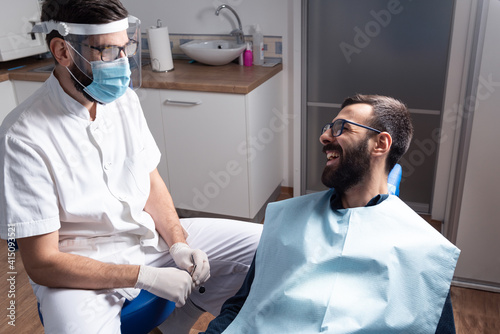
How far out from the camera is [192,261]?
5.06ft

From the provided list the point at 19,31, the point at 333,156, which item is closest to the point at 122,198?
the point at 333,156

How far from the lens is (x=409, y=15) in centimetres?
250

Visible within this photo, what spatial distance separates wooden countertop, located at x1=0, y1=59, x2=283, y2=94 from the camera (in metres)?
2.45

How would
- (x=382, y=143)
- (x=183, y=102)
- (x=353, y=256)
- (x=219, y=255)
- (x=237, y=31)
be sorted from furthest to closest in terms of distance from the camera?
(x=237, y=31) → (x=183, y=102) → (x=219, y=255) → (x=382, y=143) → (x=353, y=256)

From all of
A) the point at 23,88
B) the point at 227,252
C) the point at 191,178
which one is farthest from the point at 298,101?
the point at 23,88

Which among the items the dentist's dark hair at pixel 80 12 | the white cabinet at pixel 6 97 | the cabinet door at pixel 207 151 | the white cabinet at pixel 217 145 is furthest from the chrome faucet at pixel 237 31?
the dentist's dark hair at pixel 80 12

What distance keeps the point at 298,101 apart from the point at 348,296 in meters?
1.77

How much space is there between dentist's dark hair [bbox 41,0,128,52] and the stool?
2.51 feet

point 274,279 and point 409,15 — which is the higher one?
point 409,15

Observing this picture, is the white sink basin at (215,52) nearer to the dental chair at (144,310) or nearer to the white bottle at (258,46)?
the white bottle at (258,46)

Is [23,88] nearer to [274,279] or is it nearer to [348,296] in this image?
[274,279]

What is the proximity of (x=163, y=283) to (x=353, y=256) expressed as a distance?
1.79 feet

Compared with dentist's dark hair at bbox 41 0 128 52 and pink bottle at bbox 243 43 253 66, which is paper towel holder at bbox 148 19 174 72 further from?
dentist's dark hair at bbox 41 0 128 52

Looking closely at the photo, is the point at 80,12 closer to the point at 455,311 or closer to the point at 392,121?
the point at 392,121
